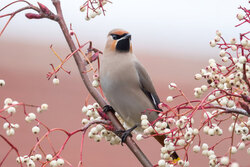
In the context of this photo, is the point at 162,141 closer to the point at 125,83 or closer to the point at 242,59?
the point at 125,83

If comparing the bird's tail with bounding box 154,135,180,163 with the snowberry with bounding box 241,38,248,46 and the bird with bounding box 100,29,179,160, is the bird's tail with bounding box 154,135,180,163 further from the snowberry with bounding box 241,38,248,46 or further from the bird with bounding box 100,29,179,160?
the snowberry with bounding box 241,38,248,46

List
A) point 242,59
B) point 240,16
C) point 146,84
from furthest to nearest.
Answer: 1. point 146,84
2. point 240,16
3. point 242,59

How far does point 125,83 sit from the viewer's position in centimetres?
269

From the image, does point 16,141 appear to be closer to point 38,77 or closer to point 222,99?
point 38,77

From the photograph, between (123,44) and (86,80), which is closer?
(86,80)

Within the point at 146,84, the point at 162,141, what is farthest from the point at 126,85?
the point at 162,141

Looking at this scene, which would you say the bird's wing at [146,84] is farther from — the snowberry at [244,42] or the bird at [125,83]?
the snowberry at [244,42]

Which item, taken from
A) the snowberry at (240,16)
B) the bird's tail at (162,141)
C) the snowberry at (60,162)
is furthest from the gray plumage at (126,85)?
the snowberry at (240,16)

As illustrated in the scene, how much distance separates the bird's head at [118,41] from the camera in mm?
2707

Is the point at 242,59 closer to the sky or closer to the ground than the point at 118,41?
closer to the sky

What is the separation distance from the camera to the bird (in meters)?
2.57

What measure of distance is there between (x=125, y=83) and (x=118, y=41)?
0.24 meters

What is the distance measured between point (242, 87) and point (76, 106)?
4.49 m

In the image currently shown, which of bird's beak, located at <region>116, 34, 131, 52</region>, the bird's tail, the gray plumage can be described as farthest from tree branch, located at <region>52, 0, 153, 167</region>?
bird's beak, located at <region>116, 34, 131, 52</region>
